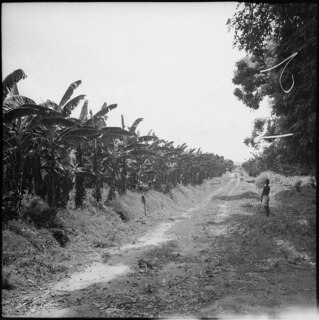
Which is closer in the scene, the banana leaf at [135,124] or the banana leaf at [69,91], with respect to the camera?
the banana leaf at [69,91]

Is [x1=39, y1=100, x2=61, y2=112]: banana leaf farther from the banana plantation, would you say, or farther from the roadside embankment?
the roadside embankment

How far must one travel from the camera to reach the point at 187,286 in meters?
7.31

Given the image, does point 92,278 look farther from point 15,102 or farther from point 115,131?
point 115,131

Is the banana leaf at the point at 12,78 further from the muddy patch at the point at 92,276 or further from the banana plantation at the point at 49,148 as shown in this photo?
the muddy patch at the point at 92,276

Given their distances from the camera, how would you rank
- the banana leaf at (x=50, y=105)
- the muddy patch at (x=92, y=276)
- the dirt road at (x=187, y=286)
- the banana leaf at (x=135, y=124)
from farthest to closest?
the banana leaf at (x=135, y=124) < the banana leaf at (x=50, y=105) < the muddy patch at (x=92, y=276) < the dirt road at (x=187, y=286)

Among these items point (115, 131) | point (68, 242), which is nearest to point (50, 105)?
point (115, 131)

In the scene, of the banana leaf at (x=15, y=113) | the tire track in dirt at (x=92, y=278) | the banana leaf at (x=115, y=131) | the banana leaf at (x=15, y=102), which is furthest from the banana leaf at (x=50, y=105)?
the tire track in dirt at (x=92, y=278)

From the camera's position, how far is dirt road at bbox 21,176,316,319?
6.01 meters

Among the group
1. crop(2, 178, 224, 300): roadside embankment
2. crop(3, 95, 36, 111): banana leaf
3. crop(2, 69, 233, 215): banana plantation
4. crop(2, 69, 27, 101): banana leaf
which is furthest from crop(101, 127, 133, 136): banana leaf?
crop(2, 69, 27, 101): banana leaf

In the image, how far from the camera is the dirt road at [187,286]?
6012 millimetres

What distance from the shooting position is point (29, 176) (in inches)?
482

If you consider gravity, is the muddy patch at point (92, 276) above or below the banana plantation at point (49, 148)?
below

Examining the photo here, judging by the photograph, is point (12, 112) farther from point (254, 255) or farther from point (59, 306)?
point (254, 255)

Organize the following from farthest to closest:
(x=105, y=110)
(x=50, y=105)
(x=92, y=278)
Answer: (x=105, y=110) → (x=50, y=105) → (x=92, y=278)
